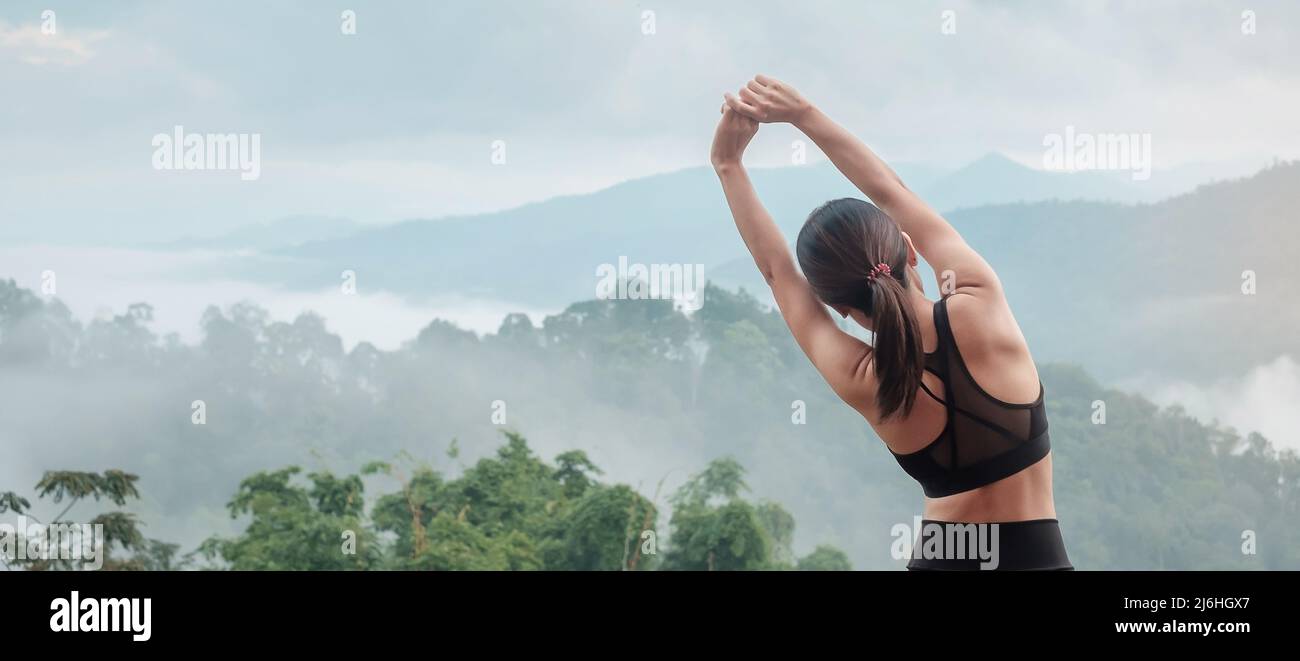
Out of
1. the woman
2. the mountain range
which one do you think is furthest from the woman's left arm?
the mountain range

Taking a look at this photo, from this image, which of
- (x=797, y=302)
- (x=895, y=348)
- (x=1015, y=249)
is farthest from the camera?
(x=1015, y=249)

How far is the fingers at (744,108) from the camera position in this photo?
146 centimetres

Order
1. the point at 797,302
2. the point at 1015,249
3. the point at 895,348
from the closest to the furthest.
Result: the point at 895,348 < the point at 797,302 < the point at 1015,249

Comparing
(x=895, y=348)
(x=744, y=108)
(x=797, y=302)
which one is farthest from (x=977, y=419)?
(x=744, y=108)

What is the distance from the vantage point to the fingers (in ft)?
4.78

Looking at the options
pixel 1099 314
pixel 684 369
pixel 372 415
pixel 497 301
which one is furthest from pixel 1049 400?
pixel 372 415

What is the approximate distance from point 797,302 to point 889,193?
0.53 feet

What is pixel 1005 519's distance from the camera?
1332 millimetres

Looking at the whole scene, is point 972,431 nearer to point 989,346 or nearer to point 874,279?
point 989,346

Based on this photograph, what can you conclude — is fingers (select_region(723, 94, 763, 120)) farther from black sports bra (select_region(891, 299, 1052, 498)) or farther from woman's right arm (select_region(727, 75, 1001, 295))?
black sports bra (select_region(891, 299, 1052, 498))

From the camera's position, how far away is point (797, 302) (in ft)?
4.51
